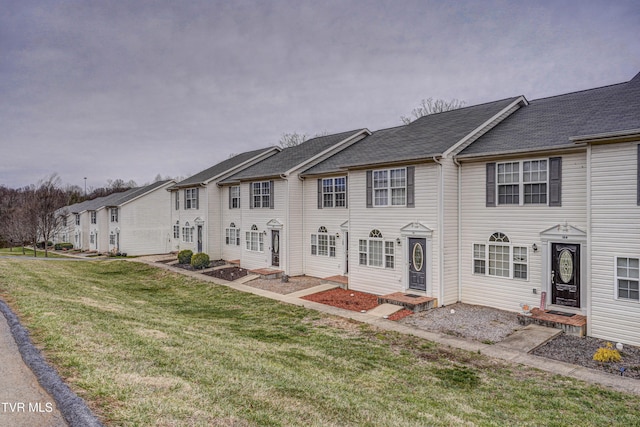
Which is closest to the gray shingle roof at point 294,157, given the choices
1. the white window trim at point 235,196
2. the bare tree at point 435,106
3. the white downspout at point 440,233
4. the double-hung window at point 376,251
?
the white window trim at point 235,196

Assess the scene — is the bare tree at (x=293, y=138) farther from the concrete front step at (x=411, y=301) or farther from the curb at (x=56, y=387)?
the curb at (x=56, y=387)

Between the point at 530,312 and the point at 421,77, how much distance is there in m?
21.0

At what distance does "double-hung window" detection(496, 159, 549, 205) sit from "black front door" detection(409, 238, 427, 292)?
3.31 meters

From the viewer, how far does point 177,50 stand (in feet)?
71.7

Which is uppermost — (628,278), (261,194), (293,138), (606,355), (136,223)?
(293,138)

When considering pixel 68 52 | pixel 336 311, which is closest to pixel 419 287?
pixel 336 311

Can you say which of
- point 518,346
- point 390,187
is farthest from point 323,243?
point 518,346

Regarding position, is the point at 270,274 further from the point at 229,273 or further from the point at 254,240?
the point at 229,273

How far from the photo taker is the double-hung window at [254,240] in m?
22.5

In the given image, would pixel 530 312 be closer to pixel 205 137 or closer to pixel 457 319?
pixel 457 319

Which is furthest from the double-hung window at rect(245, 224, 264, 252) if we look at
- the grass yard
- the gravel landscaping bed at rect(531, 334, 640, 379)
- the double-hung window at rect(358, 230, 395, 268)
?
the gravel landscaping bed at rect(531, 334, 640, 379)

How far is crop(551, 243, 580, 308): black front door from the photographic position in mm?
11562

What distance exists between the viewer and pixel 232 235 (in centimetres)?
2652

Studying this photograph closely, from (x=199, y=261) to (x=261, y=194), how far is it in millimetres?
6530
